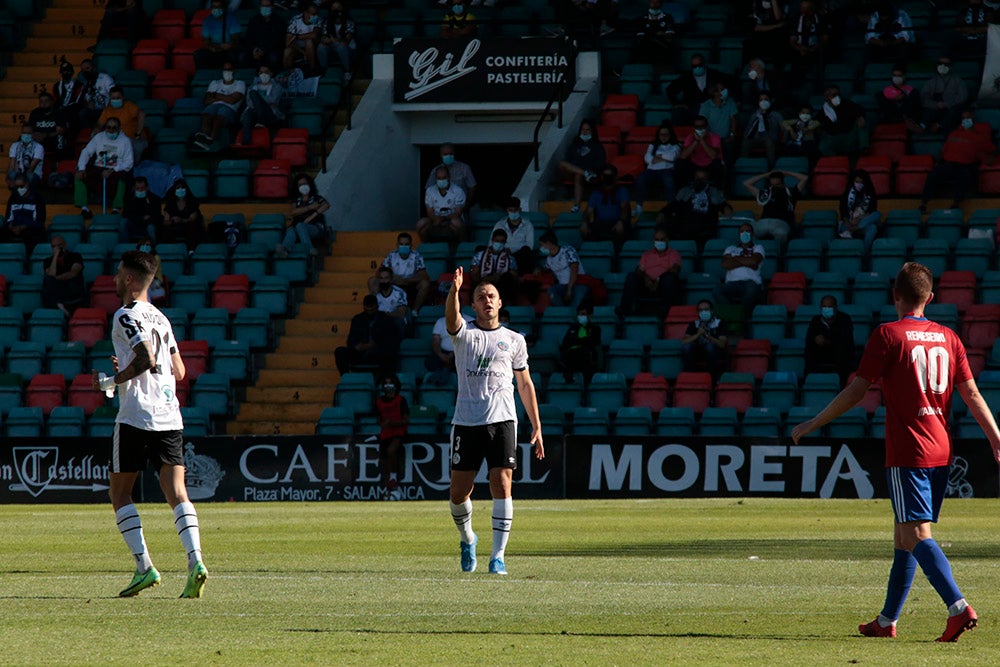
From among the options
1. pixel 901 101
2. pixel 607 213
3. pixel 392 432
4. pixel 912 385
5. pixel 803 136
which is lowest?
pixel 392 432

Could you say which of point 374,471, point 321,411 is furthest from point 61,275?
point 374,471

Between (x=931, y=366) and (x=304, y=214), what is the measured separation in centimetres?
2207

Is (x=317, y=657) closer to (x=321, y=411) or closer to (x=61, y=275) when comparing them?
(x=321, y=411)

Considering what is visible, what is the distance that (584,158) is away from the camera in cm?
2970

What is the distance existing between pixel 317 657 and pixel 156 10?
2953 cm

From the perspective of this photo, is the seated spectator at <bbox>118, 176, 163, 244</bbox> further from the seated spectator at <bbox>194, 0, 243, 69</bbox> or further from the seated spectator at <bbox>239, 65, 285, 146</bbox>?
the seated spectator at <bbox>194, 0, 243, 69</bbox>

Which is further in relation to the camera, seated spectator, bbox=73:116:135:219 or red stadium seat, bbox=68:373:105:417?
seated spectator, bbox=73:116:135:219

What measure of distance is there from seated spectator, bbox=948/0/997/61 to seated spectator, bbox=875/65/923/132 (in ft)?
5.91

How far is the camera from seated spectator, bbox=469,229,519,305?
26.9 m

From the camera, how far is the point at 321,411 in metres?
26.8

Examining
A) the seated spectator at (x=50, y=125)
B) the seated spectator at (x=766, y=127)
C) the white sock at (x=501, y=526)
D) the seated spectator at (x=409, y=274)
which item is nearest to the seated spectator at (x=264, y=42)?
the seated spectator at (x=50, y=125)

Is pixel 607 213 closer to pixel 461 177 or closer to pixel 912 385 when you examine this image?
pixel 461 177

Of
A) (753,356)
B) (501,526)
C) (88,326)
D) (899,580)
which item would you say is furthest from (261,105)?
(899,580)

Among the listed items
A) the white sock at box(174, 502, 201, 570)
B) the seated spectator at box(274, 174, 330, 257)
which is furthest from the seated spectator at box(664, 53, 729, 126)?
the white sock at box(174, 502, 201, 570)
